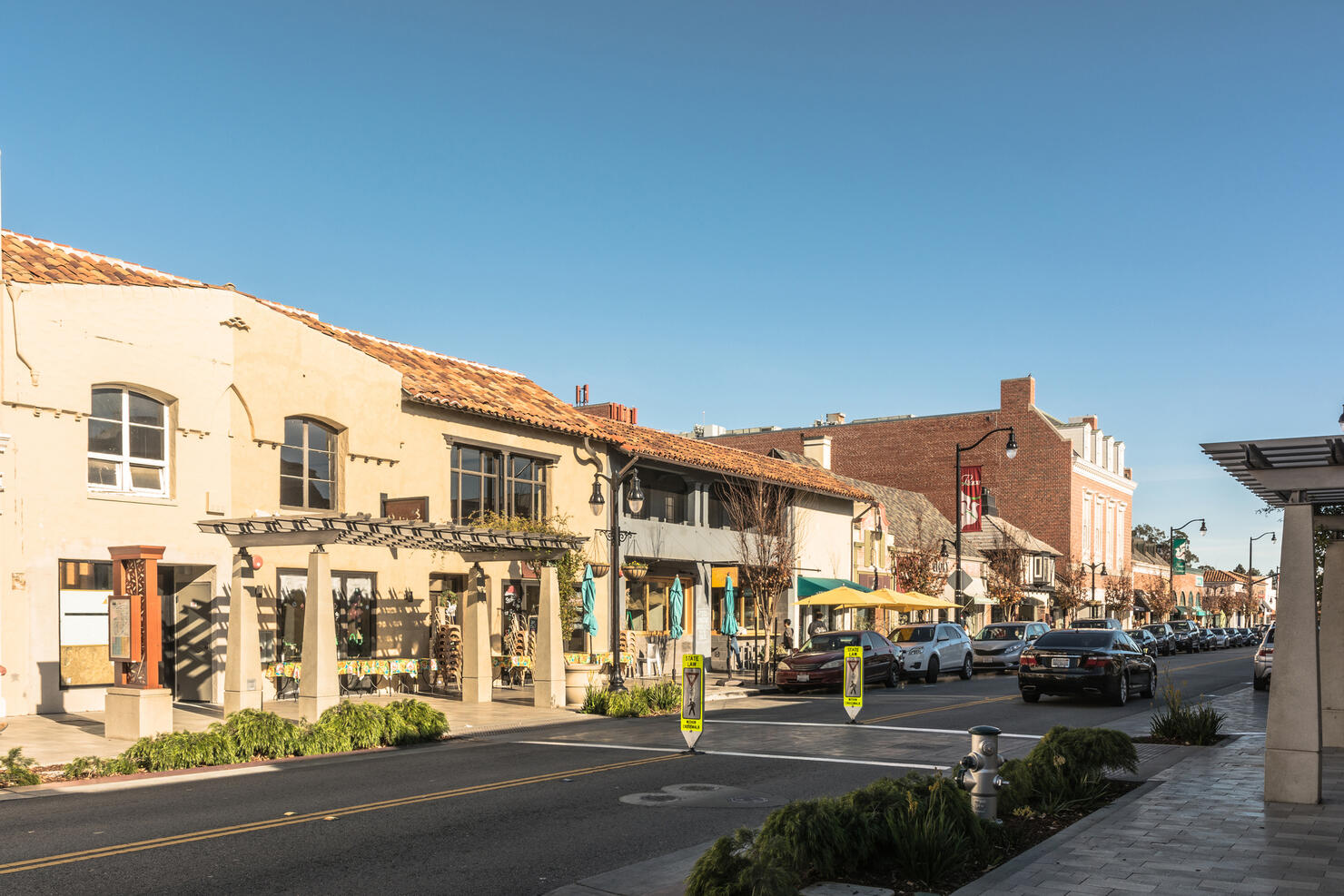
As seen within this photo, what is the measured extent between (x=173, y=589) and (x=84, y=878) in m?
14.8

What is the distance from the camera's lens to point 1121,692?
22.9 metres

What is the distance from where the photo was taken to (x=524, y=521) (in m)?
28.0

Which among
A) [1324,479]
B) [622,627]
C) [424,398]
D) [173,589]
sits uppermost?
[424,398]

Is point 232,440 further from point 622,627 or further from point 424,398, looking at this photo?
point 622,627

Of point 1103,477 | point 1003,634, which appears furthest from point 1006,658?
point 1103,477

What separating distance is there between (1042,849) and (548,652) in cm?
1500

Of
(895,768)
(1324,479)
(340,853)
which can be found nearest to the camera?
(340,853)

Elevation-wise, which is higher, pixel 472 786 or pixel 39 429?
pixel 39 429

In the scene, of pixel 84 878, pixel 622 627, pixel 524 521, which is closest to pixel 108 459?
pixel 524 521

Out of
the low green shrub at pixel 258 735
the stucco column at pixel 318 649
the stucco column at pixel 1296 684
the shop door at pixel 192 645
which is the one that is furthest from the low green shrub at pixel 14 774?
the stucco column at pixel 1296 684

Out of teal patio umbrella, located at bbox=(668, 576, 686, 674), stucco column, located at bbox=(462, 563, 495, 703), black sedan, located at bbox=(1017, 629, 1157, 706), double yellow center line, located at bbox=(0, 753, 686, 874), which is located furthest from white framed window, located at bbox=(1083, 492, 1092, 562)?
double yellow center line, located at bbox=(0, 753, 686, 874)

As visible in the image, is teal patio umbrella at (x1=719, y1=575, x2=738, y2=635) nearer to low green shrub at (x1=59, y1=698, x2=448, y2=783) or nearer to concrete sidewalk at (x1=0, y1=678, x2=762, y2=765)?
concrete sidewalk at (x1=0, y1=678, x2=762, y2=765)

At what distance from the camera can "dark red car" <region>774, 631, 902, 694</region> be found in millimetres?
27047

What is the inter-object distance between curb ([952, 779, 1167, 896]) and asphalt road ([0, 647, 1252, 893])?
8.89 feet
